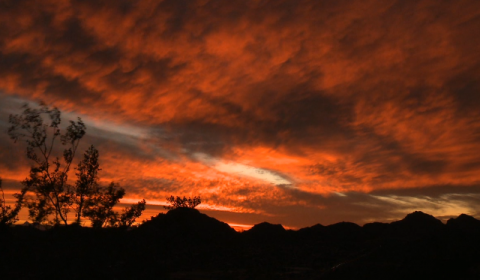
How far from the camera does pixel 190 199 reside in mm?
112188

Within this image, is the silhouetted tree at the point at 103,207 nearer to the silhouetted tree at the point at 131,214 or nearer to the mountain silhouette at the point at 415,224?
the silhouetted tree at the point at 131,214

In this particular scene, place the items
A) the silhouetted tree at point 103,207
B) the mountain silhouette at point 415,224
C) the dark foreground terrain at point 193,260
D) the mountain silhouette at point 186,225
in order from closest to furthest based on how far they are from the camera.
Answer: the dark foreground terrain at point 193,260 < the silhouetted tree at point 103,207 < the mountain silhouette at point 186,225 < the mountain silhouette at point 415,224

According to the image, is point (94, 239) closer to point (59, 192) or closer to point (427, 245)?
point (59, 192)

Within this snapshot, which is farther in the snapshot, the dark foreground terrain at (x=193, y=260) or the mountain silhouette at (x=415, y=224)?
the mountain silhouette at (x=415, y=224)

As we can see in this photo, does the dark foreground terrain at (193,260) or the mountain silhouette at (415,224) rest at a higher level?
the mountain silhouette at (415,224)

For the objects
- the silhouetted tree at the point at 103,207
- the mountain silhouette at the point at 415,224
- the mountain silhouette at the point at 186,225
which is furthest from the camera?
the mountain silhouette at the point at 415,224

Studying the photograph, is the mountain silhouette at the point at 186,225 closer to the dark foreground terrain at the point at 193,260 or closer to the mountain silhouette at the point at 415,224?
the dark foreground terrain at the point at 193,260

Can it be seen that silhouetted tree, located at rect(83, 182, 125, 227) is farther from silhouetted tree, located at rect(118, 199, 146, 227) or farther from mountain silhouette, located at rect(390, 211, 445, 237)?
mountain silhouette, located at rect(390, 211, 445, 237)

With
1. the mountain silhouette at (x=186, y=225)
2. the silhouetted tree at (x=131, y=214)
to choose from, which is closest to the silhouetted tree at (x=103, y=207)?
the silhouetted tree at (x=131, y=214)

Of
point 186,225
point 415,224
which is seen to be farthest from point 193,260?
point 415,224

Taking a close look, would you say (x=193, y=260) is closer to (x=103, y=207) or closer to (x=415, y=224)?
(x=103, y=207)

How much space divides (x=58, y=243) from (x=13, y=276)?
30.0 ft

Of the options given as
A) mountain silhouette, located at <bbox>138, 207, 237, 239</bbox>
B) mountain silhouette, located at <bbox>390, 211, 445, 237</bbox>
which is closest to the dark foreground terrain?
mountain silhouette, located at <bbox>138, 207, 237, 239</bbox>

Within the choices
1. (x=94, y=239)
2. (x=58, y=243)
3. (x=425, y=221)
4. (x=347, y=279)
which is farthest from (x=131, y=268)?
(x=425, y=221)
